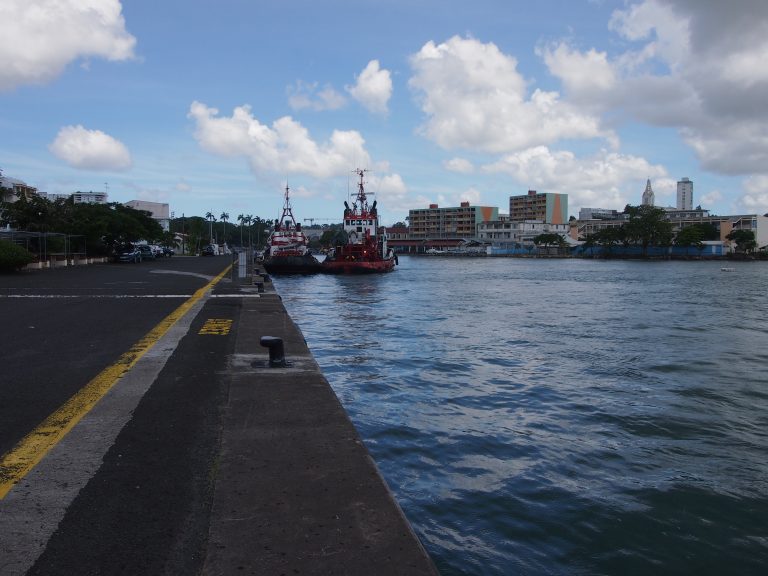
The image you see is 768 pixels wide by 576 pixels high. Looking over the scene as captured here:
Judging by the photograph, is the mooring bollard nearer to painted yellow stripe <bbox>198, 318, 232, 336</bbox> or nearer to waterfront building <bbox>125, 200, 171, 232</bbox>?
painted yellow stripe <bbox>198, 318, 232, 336</bbox>

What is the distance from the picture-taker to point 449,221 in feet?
629

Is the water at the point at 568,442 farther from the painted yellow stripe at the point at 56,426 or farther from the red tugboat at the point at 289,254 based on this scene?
the red tugboat at the point at 289,254

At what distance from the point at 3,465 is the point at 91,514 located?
120cm

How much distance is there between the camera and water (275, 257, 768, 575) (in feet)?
16.1

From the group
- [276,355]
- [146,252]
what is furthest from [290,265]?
[276,355]

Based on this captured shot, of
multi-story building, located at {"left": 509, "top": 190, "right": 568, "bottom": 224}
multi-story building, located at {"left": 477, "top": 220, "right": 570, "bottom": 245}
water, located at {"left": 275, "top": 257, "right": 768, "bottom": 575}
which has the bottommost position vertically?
water, located at {"left": 275, "top": 257, "right": 768, "bottom": 575}

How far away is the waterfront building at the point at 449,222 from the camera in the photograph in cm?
18462

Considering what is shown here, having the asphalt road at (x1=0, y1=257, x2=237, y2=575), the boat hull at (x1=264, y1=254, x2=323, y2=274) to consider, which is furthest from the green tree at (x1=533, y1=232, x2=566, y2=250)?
the asphalt road at (x1=0, y1=257, x2=237, y2=575)

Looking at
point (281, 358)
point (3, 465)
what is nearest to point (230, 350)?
point (281, 358)

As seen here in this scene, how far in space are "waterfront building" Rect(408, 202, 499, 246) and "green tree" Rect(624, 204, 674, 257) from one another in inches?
2203

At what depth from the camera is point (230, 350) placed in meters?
9.41

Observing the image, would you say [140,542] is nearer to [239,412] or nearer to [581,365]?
[239,412]

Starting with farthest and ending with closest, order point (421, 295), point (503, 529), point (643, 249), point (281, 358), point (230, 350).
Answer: point (643, 249)
point (421, 295)
point (230, 350)
point (281, 358)
point (503, 529)

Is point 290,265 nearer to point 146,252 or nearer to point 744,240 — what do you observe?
point 146,252
